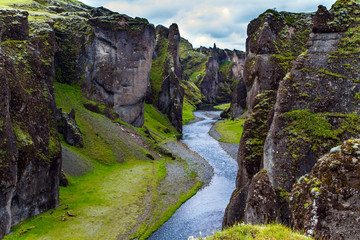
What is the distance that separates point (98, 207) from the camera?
40156mm

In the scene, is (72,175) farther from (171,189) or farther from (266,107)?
(266,107)

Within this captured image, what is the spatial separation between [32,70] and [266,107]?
31.4 meters

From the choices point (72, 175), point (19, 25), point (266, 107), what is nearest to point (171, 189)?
point (72, 175)

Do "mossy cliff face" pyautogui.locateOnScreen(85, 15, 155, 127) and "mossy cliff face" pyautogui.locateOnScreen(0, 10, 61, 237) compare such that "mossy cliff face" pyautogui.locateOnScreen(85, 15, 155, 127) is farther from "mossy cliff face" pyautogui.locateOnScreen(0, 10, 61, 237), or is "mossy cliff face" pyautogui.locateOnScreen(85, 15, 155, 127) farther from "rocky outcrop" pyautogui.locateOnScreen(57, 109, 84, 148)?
"mossy cliff face" pyautogui.locateOnScreen(0, 10, 61, 237)

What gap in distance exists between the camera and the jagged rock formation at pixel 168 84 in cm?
12162

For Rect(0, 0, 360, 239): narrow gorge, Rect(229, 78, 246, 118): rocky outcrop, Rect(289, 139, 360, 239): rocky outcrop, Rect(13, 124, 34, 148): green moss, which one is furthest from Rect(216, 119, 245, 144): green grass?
Rect(289, 139, 360, 239): rocky outcrop

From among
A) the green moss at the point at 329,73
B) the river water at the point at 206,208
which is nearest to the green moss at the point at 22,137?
the river water at the point at 206,208

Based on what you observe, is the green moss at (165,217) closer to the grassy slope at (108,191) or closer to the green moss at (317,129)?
the grassy slope at (108,191)

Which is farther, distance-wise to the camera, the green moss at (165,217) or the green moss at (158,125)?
the green moss at (158,125)

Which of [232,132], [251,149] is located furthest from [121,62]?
[251,149]

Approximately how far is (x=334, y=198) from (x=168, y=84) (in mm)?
113386

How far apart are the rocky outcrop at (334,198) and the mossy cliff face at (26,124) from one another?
28392 mm

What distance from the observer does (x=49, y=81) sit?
41.4 metres

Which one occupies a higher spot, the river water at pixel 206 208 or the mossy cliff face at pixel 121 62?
the mossy cliff face at pixel 121 62
